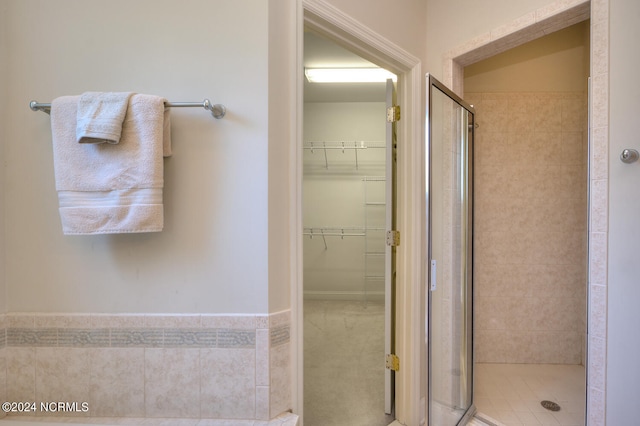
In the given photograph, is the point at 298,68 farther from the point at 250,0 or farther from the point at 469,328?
the point at 469,328

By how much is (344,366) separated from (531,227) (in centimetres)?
198

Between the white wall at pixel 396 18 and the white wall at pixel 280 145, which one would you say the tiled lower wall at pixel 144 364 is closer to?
the white wall at pixel 280 145

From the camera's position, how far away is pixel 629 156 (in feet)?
3.54

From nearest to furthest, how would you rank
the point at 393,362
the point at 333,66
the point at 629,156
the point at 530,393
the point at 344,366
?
the point at 629,156 < the point at 393,362 < the point at 530,393 < the point at 344,366 < the point at 333,66

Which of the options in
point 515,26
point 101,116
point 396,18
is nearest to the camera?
point 101,116

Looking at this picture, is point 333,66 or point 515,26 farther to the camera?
point 333,66

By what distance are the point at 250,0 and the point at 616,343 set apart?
2.06 meters

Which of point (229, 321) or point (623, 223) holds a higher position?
point (623, 223)

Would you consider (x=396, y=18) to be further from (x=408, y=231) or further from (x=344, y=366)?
(x=344, y=366)

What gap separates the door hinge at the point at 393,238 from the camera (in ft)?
5.61

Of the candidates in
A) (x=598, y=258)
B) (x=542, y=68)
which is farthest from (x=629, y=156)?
(x=542, y=68)

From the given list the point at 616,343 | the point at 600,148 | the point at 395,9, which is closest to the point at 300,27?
the point at 395,9

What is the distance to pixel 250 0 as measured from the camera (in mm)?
1082

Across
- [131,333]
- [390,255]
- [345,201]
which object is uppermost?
[345,201]
